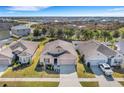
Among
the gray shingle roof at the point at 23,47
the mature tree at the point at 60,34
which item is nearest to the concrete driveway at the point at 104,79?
the mature tree at the point at 60,34

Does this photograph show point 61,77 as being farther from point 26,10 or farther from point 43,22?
point 26,10

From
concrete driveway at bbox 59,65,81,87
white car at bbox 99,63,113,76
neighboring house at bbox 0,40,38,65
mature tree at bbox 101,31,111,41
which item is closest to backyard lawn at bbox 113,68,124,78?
white car at bbox 99,63,113,76

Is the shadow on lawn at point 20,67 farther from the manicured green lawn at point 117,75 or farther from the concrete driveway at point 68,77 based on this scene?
the manicured green lawn at point 117,75

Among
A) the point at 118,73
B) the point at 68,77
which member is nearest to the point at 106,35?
the point at 118,73

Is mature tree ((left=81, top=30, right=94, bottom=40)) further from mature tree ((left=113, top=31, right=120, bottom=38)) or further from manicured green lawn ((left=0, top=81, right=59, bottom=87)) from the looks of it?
manicured green lawn ((left=0, top=81, right=59, bottom=87))

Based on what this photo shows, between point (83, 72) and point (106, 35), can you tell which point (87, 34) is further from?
point (83, 72)
